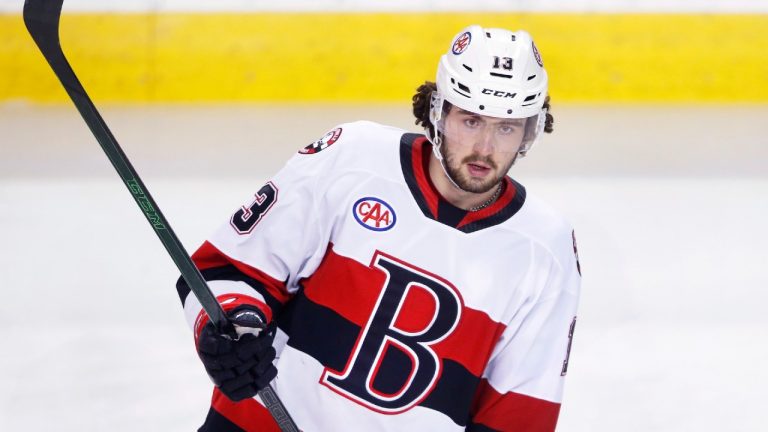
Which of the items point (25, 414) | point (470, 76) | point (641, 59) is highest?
point (641, 59)

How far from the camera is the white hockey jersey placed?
1881 millimetres

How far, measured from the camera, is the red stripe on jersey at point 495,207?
6.22ft

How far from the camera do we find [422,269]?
6.16 feet

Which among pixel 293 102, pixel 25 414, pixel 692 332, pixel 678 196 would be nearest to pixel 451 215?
pixel 25 414

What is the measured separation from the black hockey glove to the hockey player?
57 mm

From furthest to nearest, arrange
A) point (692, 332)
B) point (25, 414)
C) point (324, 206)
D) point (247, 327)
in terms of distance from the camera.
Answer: point (692, 332) → point (25, 414) → point (324, 206) → point (247, 327)

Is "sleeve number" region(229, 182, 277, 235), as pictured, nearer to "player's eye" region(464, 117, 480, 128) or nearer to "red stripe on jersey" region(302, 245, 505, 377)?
"red stripe on jersey" region(302, 245, 505, 377)

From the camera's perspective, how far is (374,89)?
4258 millimetres

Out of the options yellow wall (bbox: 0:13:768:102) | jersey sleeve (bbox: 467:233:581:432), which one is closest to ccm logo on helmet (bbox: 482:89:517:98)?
jersey sleeve (bbox: 467:233:581:432)

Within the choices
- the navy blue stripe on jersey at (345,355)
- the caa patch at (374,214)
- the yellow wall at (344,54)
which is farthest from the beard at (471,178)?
the yellow wall at (344,54)

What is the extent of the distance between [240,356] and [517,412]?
0.48 metres

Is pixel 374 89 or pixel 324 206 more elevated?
pixel 374 89

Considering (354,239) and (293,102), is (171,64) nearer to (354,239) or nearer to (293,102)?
(293,102)

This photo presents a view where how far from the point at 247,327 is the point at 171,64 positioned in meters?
2.57
